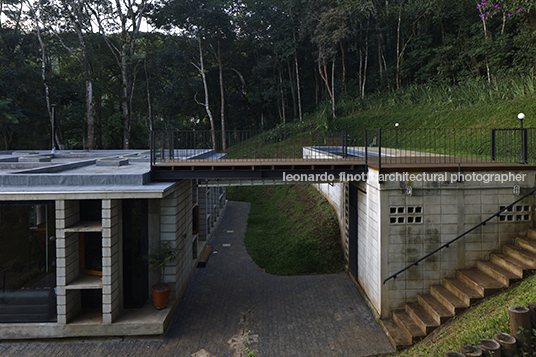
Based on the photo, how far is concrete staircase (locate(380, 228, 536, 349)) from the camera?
7617 millimetres

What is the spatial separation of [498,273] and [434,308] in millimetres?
1603

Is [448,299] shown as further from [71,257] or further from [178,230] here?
[71,257]

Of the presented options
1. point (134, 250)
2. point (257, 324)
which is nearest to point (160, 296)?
point (134, 250)

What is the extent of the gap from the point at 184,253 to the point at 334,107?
73.5 ft

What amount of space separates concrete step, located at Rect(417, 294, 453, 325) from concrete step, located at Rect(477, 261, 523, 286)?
1.36 m

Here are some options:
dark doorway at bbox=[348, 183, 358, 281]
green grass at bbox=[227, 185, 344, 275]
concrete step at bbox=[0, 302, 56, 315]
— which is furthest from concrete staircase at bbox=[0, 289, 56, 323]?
dark doorway at bbox=[348, 183, 358, 281]

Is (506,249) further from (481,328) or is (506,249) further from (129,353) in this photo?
(129,353)

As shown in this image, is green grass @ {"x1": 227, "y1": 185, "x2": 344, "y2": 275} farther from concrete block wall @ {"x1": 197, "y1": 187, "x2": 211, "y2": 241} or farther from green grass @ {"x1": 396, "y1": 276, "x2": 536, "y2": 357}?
green grass @ {"x1": 396, "y1": 276, "x2": 536, "y2": 357}

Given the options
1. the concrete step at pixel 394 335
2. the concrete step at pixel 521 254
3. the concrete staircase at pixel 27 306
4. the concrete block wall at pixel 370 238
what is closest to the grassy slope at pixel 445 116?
the concrete step at pixel 521 254

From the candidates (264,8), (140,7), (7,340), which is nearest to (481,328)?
(7,340)

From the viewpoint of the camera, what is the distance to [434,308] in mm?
7879

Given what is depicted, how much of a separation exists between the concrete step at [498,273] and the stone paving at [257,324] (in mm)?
2822

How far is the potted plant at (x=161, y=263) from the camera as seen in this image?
29.2 feet

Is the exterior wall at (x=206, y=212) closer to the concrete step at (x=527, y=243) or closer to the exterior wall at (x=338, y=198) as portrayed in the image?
the exterior wall at (x=338, y=198)
